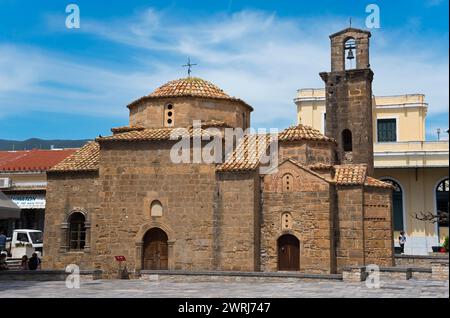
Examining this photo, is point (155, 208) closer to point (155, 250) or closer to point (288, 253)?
point (155, 250)

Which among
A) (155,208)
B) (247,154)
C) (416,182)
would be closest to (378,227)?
(247,154)

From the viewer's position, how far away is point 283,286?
14734mm

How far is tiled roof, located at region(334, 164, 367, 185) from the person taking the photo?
58.6 ft

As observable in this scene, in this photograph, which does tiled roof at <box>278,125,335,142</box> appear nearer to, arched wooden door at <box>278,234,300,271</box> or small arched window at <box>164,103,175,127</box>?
arched wooden door at <box>278,234,300,271</box>

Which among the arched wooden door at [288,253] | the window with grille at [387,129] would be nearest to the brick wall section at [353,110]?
the arched wooden door at [288,253]

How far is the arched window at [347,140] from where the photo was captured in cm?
2031

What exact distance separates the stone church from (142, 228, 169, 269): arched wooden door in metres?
0.03

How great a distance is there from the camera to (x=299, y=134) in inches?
752

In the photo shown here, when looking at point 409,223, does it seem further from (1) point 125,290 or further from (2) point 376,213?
(1) point 125,290

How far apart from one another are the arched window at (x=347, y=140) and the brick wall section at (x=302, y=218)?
11.4 ft

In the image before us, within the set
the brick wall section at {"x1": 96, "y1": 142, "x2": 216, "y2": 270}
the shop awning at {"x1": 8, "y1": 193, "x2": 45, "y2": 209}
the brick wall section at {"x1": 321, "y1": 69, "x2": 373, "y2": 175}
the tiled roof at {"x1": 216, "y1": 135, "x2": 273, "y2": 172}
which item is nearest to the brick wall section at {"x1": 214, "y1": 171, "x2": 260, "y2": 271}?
the tiled roof at {"x1": 216, "y1": 135, "x2": 273, "y2": 172}

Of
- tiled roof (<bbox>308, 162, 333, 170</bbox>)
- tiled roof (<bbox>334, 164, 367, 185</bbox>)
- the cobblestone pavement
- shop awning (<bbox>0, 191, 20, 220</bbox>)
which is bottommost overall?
the cobblestone pavement

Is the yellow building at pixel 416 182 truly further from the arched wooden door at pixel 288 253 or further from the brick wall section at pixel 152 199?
the brick wall section at pixel 152 199

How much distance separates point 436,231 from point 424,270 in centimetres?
1060
